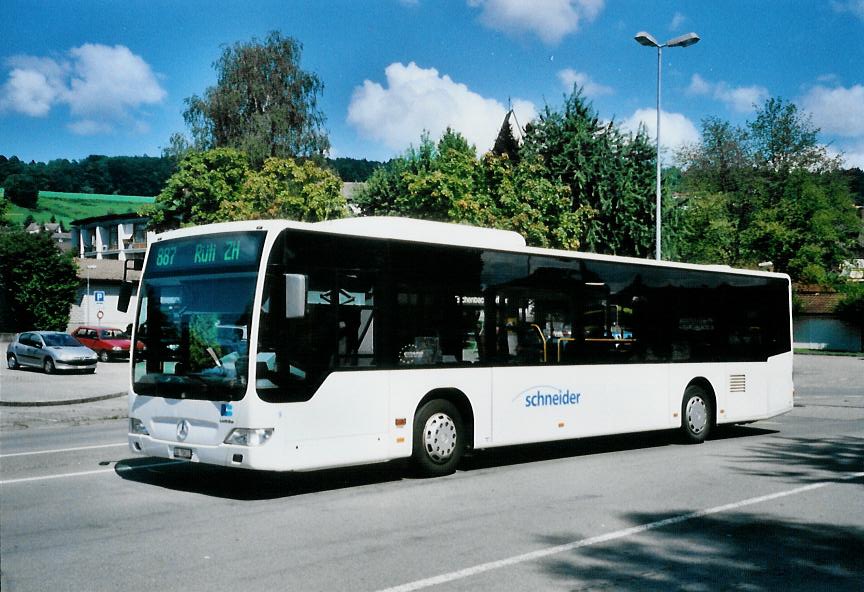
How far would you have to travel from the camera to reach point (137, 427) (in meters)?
10.2

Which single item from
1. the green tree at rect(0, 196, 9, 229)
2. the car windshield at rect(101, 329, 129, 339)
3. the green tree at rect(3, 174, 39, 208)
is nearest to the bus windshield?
the car windshield at rect(101, 329, 129, 339)

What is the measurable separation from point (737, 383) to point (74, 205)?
136m

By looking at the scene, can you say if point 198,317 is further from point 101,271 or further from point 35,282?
point 101,271

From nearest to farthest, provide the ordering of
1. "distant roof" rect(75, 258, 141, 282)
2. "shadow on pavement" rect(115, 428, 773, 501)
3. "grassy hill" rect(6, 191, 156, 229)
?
"shadow on pavement" rect(115, 428, 773, 501) → "distant roof" rect(75, 258, 141, 282) → "grassy hill" rect(6, 191, 156, 229)

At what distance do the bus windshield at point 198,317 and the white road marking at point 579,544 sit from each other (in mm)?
3587

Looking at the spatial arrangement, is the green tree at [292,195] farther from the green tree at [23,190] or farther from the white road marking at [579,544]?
the green tree at [23,190]

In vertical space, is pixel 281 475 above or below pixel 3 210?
below

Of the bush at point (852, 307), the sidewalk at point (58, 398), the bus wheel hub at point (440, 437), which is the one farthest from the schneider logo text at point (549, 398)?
the bush at point (852, 307)

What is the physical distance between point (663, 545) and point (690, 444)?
8053mm

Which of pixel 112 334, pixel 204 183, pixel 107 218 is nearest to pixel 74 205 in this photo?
pixel 107 218

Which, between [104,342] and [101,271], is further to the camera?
[101,271]

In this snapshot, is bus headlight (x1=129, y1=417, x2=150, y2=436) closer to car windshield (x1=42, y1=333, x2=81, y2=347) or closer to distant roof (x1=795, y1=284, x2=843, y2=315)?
car windshield (x1=42, y1=333, x2=81, y2=347)

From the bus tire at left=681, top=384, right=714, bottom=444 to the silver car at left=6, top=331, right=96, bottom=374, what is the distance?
85.0ft

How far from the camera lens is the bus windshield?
30.5 feet
